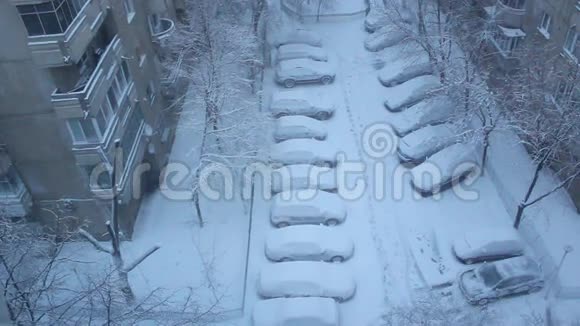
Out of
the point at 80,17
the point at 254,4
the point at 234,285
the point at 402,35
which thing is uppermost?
the point at 80,17

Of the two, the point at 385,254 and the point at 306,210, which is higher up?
the point at 306,210

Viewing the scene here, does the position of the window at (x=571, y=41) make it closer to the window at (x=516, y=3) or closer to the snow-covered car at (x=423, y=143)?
the window at (x=516, y=3)

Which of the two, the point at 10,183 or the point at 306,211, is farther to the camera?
the point at 306,211

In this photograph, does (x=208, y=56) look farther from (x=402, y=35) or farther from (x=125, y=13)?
(x=402, y=35)

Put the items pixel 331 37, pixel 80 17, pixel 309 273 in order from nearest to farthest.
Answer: pixel 80 17 < pixel 309 273 < pixel 331 37

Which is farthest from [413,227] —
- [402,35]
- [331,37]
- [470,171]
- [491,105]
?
[331,37]

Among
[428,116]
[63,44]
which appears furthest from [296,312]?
[428,116]

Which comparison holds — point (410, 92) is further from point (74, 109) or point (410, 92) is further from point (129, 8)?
point (74, 109)
